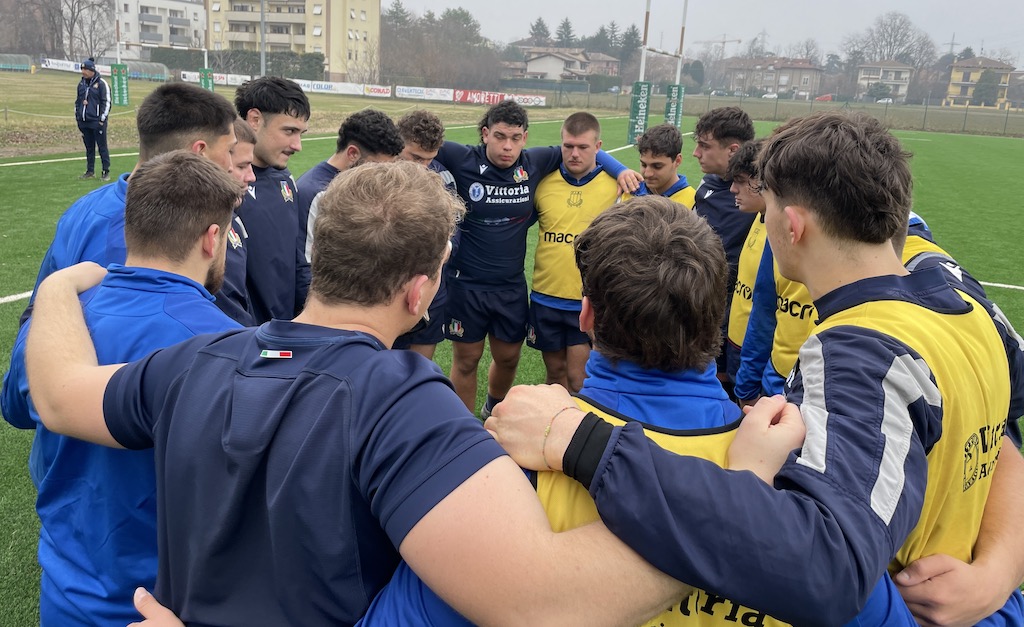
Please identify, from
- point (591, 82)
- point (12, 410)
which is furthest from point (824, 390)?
point (591, 82)

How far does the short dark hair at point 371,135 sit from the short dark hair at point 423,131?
0.17 meters

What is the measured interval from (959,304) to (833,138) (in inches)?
19.5

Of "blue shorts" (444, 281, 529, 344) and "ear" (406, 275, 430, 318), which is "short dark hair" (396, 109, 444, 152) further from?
"ear" (406, 275, 430, 318)

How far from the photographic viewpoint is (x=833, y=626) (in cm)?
118

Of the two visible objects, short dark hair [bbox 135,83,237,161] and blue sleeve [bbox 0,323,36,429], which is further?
short dark hair [bbox 135,83,237,161]

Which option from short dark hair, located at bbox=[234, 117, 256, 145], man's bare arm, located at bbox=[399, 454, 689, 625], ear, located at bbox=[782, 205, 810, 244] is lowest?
man's bare arm, located at bbox=[399, 454, 689, 625]

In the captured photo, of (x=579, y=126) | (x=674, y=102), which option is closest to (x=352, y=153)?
(x=579, y=126)

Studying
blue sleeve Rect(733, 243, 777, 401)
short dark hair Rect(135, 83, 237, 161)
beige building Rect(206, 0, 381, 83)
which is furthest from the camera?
beige building Rect(206, 0, 381, 83)

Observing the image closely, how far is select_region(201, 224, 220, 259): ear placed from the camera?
2162mm

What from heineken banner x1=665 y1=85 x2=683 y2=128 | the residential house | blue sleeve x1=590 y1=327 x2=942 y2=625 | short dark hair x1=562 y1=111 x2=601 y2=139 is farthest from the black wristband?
the residential house

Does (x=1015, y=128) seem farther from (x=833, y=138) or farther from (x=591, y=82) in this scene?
(x=833, y=138)

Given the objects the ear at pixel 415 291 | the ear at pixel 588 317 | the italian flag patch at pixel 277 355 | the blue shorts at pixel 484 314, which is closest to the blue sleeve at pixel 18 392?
the italian flag patch at pixel 277 355

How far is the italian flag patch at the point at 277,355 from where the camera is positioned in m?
1.44

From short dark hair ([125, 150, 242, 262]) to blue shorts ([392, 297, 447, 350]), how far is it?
309 centimetres
